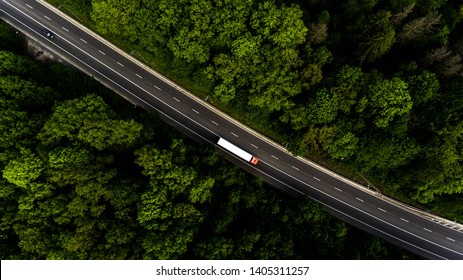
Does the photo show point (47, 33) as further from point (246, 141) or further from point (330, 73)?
point (330, 73)

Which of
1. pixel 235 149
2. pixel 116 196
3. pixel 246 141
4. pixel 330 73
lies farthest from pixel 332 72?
pixel 116 196

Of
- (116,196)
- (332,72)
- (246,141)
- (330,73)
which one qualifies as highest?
(332,72)

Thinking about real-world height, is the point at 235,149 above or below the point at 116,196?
above

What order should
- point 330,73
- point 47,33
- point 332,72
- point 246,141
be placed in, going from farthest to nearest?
1. point 246,141
2. point 47,33
3. point 332,72
4. point 330,73

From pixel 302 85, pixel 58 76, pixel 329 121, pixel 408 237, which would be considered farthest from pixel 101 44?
pixel 408 237

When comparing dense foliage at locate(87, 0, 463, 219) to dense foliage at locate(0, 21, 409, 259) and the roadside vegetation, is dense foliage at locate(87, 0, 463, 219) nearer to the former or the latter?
the roadside vegetation

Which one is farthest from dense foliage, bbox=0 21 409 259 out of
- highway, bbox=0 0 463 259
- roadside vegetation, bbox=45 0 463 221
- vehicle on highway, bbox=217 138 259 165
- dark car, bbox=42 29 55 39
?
roadside vegetation, bbox=45 0 463 221
